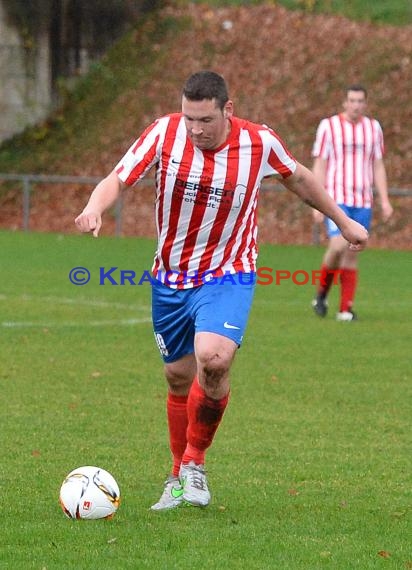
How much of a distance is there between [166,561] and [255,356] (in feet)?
19.7

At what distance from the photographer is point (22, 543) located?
507 cm

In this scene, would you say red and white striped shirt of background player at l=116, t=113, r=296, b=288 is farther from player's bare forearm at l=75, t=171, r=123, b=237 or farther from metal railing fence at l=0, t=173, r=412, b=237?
metal railing fence at l=0, t=173, r=412, b=237

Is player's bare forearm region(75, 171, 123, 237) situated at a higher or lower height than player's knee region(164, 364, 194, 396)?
higher

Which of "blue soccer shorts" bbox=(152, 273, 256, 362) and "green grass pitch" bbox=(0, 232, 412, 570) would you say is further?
"blue soccer shorts" bbox=(152, 273, 256, 362)

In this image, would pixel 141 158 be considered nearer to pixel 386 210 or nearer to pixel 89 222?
pixel 89 222

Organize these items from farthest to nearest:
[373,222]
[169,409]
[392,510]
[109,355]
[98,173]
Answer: [98,173]
[373,222]
[109,355]
[169,409]
[392,510]

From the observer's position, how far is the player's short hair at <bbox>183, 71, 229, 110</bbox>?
5645 millimetres

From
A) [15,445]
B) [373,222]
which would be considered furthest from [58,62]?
[15,445]

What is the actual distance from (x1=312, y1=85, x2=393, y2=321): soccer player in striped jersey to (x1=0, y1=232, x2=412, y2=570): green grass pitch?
47 centimetres

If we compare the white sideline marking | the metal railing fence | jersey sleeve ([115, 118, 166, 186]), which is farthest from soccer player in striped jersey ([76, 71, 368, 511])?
the metal railing fence

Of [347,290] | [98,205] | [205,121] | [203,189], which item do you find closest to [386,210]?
[347,290]

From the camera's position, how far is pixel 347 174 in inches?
530

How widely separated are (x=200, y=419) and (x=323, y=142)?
7.99m

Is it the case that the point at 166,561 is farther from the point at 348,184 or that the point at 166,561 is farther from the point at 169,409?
the point at 348,184
